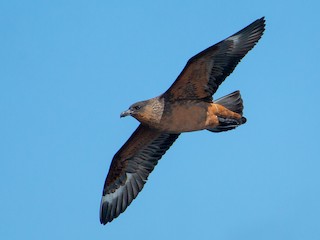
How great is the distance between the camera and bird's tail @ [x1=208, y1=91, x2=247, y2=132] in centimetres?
1109

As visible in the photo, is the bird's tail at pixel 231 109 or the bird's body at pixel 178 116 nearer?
the bird's body at pixel 178 116

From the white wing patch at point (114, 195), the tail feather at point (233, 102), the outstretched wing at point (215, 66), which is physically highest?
the outstretched wing at point (215, 66)

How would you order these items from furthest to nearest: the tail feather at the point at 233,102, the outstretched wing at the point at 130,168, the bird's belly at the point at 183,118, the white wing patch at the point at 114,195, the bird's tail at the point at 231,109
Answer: the white wing patch at the point at 114,195 < the outstretched wing at the point at 130,168 < the tail feather at the point at 233,102 < the bird's tail at the point at 231,109 < the bird's belly at the point at 183,118

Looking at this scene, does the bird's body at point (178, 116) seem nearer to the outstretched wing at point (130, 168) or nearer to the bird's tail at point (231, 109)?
the bird's tail at point (231, 109)

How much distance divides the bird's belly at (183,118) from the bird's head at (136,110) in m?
0.29

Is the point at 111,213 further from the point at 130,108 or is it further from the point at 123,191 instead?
the point at 130,108

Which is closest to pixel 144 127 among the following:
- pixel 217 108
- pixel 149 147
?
pixel 149 147

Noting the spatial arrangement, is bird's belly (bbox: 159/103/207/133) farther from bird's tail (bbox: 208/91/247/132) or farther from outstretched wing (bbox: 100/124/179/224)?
outstretched wing (bbox: 100/124/179/224)

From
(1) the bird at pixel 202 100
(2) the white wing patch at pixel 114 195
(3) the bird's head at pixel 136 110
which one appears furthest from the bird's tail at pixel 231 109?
(2) the white wing patch at pixel 114 195

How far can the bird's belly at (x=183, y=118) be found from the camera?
10.7 meters

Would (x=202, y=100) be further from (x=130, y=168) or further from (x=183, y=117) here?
(x=130, y=168)

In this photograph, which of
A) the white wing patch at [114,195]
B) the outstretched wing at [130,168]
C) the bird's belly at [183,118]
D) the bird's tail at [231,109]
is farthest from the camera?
the white wing patch at [114,195]

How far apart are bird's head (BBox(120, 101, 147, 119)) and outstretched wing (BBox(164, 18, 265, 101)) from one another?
34 centimetres

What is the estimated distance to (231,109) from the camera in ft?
37.1
